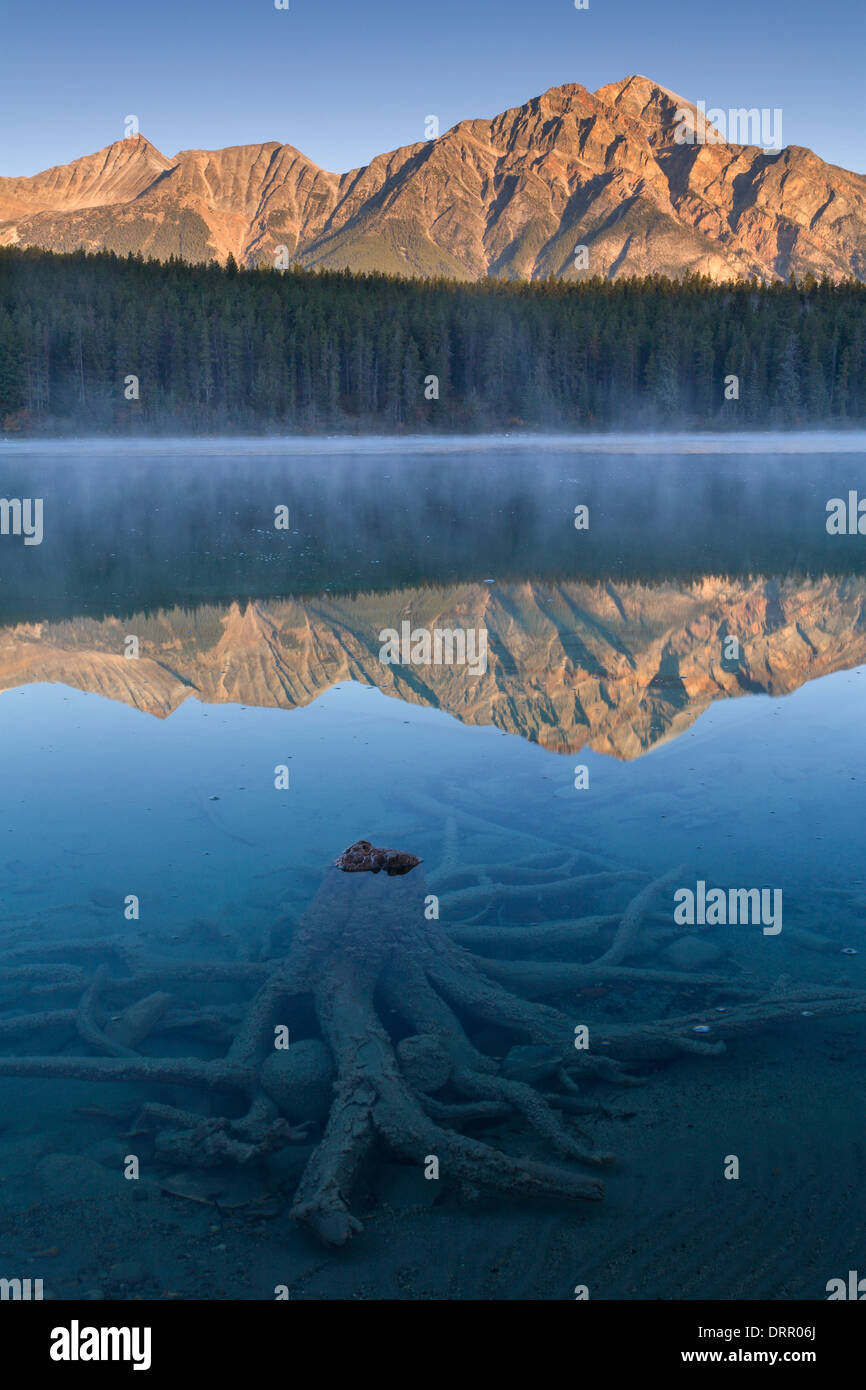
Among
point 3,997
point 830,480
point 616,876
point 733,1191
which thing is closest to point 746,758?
point 616,876

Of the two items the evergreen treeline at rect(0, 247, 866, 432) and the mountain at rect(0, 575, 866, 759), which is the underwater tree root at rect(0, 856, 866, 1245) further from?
the evergreen treeline at rect(0, 247, 866, 432)

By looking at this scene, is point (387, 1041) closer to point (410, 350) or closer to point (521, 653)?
point (521, 653)

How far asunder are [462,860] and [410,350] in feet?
312

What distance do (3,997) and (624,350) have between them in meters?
106

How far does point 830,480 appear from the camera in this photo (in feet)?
157

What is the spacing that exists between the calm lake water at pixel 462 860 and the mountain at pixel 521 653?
3.2 inches

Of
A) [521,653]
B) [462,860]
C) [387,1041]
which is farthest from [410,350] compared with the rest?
[387,1041]

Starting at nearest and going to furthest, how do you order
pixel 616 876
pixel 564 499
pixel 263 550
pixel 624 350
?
1. pixel 616 876
2. pixel 263 550
3. pixel 564 499
4. pixel 624 350

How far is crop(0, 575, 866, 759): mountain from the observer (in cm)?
1202

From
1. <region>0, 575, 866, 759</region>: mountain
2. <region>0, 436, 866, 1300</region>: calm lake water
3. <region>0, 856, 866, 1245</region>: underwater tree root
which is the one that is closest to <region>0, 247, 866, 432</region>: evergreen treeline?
<region>0, 575, 866, 759</region>: mountain

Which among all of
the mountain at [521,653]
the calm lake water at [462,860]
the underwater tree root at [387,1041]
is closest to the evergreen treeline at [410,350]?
the mountain at [521,653]

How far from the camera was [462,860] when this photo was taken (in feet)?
26.3

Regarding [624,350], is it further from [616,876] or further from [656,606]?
[616,876]

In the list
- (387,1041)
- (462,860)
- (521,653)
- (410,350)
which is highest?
(410,350)
